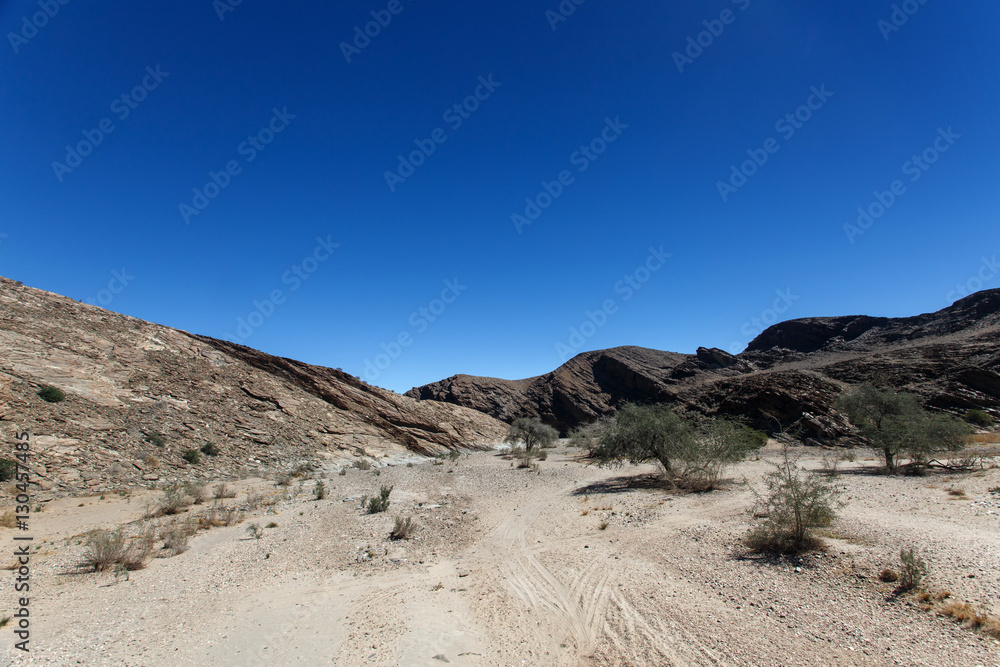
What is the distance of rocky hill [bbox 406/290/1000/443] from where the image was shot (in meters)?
32.2

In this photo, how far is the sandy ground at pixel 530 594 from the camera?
481 cm

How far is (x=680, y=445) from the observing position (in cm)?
1639

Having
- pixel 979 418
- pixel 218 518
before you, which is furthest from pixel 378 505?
pixel 979 418

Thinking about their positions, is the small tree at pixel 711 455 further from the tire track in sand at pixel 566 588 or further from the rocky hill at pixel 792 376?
the rocky hill at pixel 792 376

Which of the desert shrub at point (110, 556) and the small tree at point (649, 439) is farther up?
the small tree at point (649, 439)

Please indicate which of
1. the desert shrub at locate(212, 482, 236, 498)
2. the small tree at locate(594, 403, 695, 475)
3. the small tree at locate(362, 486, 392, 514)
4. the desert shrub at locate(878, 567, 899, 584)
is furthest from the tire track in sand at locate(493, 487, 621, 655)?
the desert shrub at locate(212, 482, 236, 498)

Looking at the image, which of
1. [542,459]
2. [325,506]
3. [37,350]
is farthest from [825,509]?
[37,350]

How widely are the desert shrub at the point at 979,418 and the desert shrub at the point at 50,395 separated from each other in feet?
163

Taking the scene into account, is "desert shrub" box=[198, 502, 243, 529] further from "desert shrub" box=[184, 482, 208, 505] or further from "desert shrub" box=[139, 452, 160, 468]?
"desert shrub" box=[139, 452, 160, 468]

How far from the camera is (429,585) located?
23.9 ft

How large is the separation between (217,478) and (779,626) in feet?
72.8

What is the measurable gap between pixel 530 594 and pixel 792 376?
42.4 m

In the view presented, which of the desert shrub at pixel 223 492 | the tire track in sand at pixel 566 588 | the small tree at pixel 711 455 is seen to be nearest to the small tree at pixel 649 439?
the small tree at pixel 711 455

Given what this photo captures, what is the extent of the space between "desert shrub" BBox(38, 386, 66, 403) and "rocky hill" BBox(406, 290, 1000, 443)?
33991 mm
